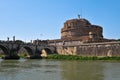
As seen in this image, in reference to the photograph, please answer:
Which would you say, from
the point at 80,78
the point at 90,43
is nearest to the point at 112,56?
the point at 90,43

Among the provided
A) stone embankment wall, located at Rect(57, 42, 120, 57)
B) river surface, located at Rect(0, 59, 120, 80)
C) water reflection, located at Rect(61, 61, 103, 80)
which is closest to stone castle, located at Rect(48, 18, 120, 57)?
stone embankment wall, located at Rect(57, 42, 120, 57)

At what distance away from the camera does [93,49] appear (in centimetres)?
5009

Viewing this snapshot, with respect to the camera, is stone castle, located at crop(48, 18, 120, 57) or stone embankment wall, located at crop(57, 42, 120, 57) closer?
stone embankment wall, located at crop(57, 42, 120, 57)

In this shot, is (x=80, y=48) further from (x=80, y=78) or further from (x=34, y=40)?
(x=80, y=78)

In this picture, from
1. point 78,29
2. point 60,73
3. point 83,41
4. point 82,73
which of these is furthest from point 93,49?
point 60,73

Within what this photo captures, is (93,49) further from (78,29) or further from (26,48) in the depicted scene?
(78,29)

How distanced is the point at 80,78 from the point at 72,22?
48669 mm

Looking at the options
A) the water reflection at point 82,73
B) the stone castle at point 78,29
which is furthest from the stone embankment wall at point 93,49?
the water reflection at point 82,73

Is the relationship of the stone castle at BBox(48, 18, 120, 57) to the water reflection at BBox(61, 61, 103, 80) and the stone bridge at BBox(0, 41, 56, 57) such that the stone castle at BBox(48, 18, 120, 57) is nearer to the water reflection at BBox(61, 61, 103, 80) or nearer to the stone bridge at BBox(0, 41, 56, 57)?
the stone bridge at BBox(0, 41, 56, 57)

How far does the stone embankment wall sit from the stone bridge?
2.58 metres

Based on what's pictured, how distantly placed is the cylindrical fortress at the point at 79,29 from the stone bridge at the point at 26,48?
7.25 meters

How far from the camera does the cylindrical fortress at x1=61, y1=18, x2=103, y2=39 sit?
6300cm

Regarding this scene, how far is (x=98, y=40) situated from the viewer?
54.0 metres

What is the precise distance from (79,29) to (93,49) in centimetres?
1476
